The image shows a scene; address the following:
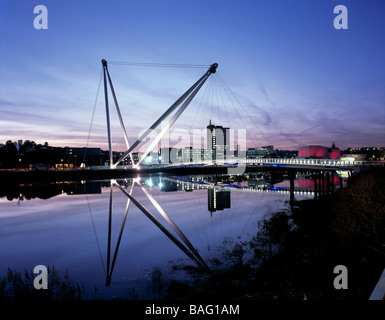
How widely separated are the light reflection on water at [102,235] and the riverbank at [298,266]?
1.70m

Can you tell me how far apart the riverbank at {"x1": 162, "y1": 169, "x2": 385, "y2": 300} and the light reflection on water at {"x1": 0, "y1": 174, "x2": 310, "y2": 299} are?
1.70m

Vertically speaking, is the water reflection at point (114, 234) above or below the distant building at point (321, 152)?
below

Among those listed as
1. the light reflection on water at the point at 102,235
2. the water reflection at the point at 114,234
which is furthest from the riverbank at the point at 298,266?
the light reflection on water at the point at 102,235

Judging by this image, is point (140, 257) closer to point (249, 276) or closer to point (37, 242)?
point (249, 276)

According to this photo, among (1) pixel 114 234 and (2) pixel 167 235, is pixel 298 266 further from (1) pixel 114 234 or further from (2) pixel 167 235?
(1) pixel 114 234

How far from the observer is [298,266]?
9898 millimetres

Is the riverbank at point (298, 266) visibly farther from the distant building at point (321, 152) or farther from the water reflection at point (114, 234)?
the distant building at point (321, 152)

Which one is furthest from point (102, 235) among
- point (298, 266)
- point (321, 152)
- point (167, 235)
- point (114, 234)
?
point (321, 152)

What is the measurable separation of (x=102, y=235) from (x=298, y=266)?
41.3ft

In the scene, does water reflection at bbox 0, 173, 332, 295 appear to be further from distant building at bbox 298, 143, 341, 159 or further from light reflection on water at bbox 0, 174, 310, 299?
distant building at bbox 298, 143, 341, 159

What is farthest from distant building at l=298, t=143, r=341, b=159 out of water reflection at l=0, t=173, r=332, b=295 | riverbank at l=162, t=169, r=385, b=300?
riverbank at l=162, t=169, r=385, b=300

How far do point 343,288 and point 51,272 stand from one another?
35.9ft

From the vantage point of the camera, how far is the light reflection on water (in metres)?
11.1

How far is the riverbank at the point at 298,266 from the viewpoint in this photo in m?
7.59
